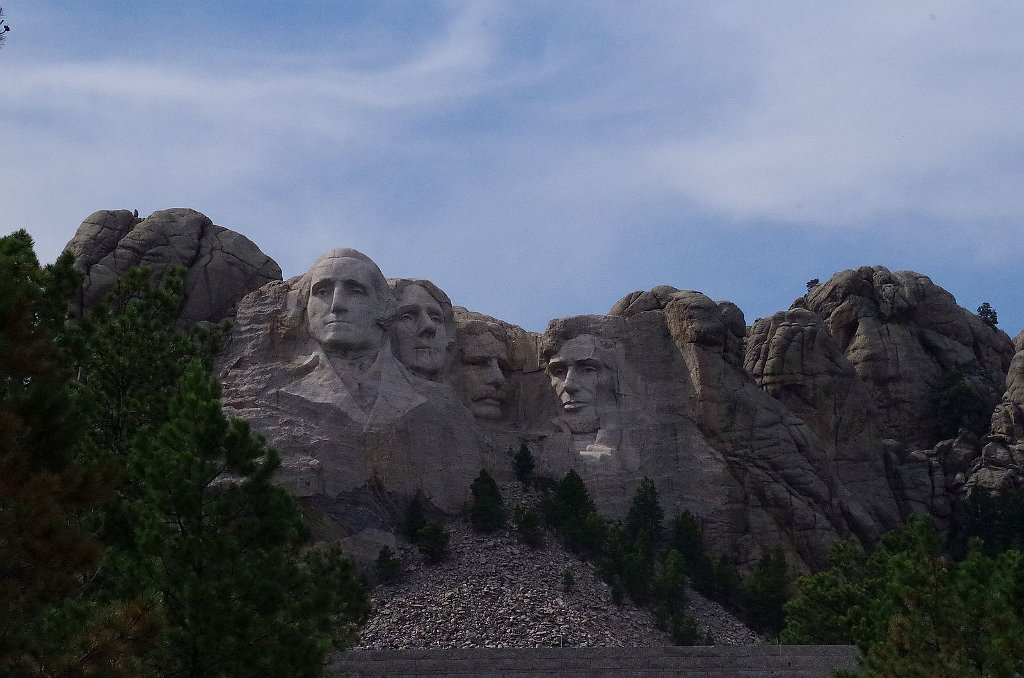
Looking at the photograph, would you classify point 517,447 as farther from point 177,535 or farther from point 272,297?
point 177,535

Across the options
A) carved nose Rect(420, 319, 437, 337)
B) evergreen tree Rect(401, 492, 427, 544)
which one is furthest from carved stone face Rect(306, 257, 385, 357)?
evergreen tree Rect(401, 492, 427, 544)

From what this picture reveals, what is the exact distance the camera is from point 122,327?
27781 mm

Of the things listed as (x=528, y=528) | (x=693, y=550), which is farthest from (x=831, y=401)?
(x=528, y=528)

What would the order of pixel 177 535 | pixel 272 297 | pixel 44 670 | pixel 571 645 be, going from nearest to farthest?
pixel 44 670
pixel 177 535
pixel 571 645
pixel 272 297

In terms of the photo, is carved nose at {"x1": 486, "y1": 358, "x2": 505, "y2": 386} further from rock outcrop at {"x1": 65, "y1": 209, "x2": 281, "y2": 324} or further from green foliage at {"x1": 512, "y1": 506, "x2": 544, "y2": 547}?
rock outcrop at {"x1": 65, "y1": 209, "x2": 281, "y2": 324}

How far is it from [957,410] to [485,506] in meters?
15.8

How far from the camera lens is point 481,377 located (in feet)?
144

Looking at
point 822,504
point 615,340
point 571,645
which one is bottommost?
point 571,645

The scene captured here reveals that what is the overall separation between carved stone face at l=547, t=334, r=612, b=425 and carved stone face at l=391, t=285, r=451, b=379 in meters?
2.88

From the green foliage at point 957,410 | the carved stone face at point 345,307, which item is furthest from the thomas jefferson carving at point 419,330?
the green foliage at point 957,410

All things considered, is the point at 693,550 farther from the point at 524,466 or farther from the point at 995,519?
the point at 995,519

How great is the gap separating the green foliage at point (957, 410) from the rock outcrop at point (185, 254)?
17620 mm

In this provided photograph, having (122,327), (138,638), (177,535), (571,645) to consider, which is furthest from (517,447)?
(138,638)

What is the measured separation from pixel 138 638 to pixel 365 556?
2019 cm
